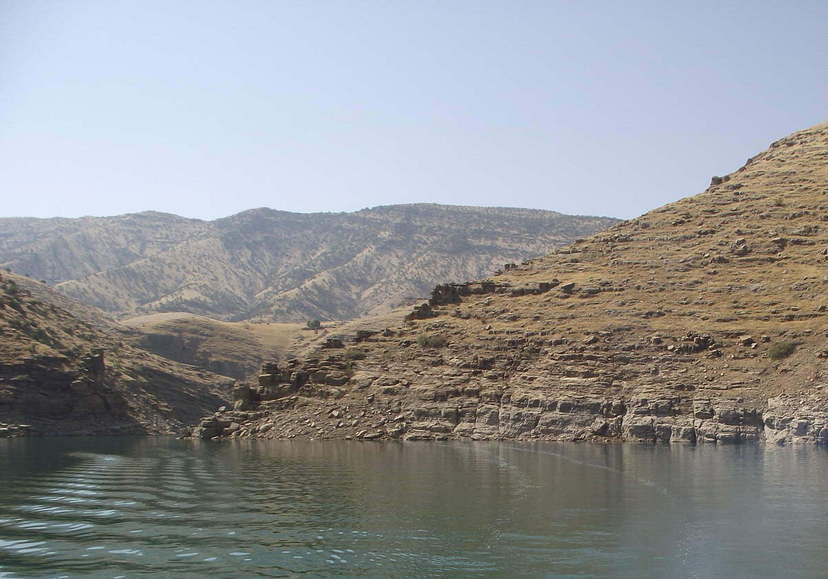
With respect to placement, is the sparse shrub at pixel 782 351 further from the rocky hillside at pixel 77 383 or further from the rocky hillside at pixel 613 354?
the rocky hillside at pixel 77 383

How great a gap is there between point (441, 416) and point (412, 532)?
40.6 meters

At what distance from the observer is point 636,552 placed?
24859 millimetres

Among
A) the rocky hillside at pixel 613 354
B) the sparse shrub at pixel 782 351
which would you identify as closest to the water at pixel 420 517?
the rocky hillside at pixel 613 354

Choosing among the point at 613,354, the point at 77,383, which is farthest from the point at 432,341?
the point at 77,383

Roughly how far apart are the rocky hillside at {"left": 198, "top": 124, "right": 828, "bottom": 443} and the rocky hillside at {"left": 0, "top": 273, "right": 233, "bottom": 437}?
18.5 meters

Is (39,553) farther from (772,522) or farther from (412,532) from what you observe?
(772,522)

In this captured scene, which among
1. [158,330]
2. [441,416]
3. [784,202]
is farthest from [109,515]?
[158,330]

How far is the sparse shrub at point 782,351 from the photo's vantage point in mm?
64688

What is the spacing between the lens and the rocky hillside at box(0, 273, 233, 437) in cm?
8381

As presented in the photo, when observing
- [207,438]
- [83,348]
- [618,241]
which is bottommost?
[207,438]

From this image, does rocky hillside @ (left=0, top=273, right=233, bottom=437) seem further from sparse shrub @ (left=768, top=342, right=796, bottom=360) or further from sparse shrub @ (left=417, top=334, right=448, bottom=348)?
sparse shrub @ (left=768, top=342, right=796, bottom=360)

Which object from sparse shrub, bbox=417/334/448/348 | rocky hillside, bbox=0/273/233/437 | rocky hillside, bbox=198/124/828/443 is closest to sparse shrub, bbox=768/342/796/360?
rocky hillside, bbox=198/124/828/443

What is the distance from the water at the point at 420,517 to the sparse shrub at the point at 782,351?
578 inches

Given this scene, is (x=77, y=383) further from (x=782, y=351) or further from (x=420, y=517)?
(x=420, y=517)
